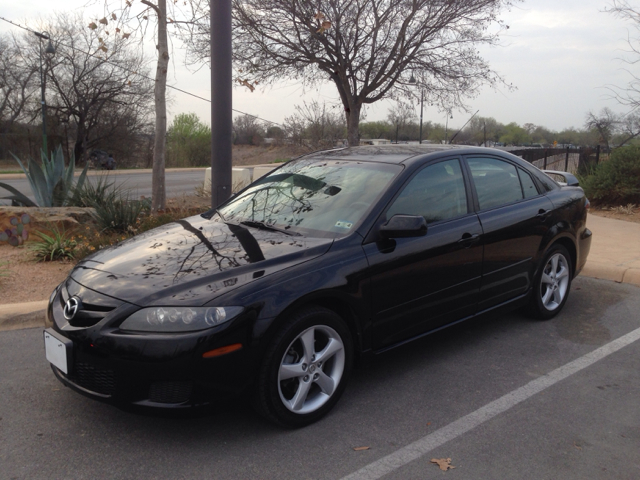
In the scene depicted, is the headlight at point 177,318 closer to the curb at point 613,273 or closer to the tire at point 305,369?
the tire at point 305,369

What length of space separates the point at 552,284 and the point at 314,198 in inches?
97.6

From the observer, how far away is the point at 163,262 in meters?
3.45

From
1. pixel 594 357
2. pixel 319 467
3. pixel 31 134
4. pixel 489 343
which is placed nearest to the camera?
pixel 319 467

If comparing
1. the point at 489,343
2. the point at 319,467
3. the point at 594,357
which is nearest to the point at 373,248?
the point at 319,467

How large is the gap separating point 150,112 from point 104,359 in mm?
38568

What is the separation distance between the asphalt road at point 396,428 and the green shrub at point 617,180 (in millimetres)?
8335

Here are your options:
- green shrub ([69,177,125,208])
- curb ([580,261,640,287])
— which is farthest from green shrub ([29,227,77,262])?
curb ([580,261,640,287])

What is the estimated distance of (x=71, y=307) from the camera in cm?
321

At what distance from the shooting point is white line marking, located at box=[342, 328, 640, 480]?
293 cm

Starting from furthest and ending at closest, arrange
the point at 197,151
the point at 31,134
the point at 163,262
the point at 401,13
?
the point at 197,151, the point at 31,134, the point at 401,13, the point at 163,262

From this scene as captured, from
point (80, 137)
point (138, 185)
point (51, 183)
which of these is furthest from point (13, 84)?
point (51, 183)

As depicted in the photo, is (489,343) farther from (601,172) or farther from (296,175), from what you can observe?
(601,172)

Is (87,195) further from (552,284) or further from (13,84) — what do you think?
(13,84)

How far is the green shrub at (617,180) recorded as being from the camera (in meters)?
11.7
